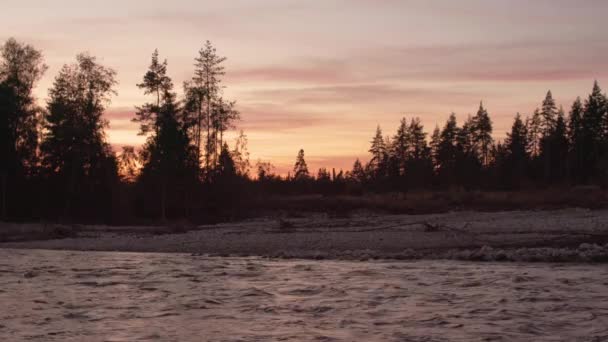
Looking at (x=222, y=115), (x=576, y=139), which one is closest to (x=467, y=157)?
(x=576, y=139)

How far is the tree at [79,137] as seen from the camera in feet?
181

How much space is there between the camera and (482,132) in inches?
4498

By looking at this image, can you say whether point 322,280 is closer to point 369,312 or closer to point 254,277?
point 254,277

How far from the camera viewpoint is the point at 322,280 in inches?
667

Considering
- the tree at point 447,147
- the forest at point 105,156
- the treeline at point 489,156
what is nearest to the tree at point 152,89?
the forest at point 105,156

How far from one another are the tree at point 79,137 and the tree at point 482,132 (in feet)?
237

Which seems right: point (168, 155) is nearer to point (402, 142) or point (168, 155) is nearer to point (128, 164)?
point (128, 164)

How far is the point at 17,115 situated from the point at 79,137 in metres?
5.40

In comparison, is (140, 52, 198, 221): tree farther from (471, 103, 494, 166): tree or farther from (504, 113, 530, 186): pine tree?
(471, 103, 494, 166): tree

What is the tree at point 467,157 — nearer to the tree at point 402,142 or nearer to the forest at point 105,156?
the tree at point 402,142

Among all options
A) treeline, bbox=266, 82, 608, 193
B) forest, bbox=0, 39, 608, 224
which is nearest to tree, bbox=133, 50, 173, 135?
forest, bbox=0, 39, 608, 224

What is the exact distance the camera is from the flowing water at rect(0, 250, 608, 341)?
10.6 meters

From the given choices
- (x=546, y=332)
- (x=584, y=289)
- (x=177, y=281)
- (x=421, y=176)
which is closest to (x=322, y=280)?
Answer: (x=177, y=281)

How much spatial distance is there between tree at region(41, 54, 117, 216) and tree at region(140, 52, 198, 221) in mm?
3761
